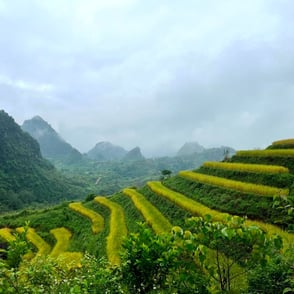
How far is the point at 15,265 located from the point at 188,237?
8.22 ft

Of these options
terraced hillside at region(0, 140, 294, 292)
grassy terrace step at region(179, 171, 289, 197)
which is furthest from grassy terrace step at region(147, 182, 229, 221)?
grassy terrace step at region(179, 171, 289, 197)

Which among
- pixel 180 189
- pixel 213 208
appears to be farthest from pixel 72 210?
pixel 213 208

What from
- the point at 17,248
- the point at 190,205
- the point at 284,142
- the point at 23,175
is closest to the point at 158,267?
the point at 17,248

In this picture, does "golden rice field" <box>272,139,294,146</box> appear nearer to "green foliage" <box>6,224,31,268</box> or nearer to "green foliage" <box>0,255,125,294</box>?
"green foliage" <box>0,255,125,294</box>

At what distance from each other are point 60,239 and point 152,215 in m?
10.7

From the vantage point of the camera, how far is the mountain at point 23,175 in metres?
78.9

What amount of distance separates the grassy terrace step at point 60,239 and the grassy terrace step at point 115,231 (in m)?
4.05

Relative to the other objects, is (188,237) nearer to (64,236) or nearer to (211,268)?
(211,268)

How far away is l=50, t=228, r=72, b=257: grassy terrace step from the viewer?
82.1 ft

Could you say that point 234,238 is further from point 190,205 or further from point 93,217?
point 93,217

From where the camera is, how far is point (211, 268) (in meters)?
4.72

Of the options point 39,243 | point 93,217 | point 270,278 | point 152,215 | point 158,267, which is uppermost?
point 158,267

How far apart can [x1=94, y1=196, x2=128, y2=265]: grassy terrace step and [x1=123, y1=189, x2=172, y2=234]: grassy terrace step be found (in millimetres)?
1523

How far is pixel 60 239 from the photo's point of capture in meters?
28.5
